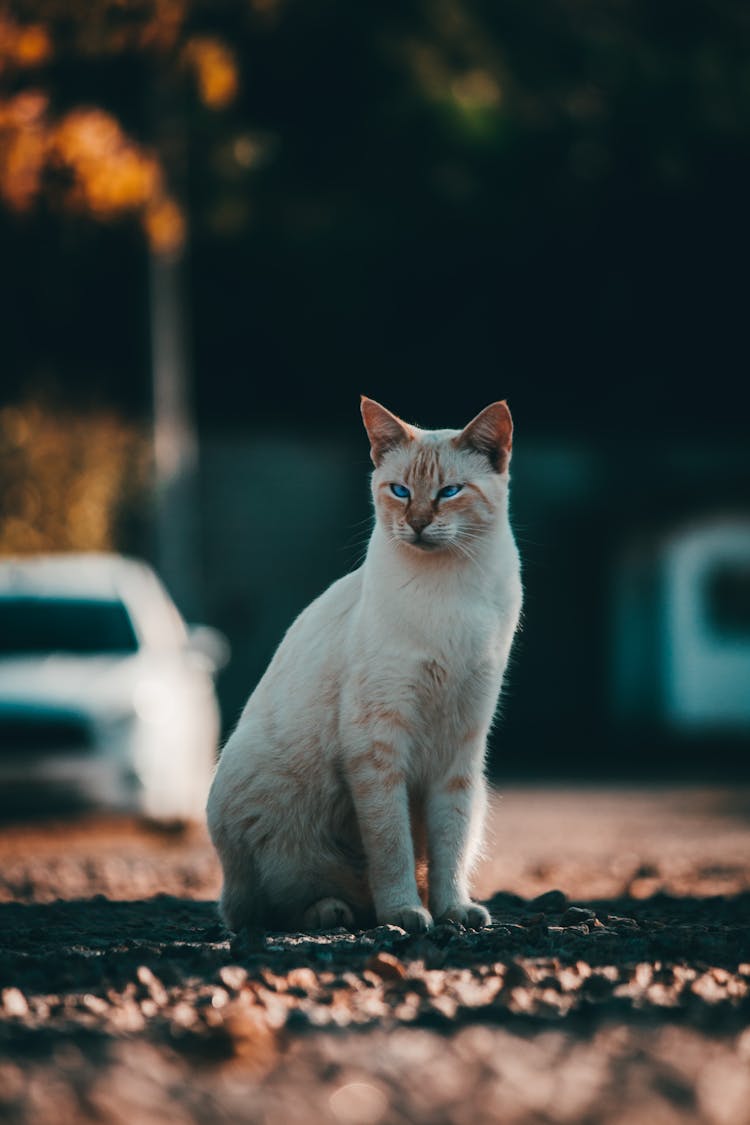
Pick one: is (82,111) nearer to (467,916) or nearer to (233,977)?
(467,916)

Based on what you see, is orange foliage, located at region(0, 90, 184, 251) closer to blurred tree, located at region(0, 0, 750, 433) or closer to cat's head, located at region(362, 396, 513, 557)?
cat's head, located at region(362, 396, 513, 557)

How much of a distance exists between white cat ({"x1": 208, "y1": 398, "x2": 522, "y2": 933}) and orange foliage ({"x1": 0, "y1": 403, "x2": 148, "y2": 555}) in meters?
12.9

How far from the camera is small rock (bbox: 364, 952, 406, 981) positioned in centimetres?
402

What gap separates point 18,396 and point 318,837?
2064 cm

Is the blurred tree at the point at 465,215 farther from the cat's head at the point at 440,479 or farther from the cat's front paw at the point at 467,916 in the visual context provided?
the cat's front paw at the point at 467,916

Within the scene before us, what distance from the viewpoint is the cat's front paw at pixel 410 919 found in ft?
15.6

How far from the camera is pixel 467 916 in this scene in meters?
4.95

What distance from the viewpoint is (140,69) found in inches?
833

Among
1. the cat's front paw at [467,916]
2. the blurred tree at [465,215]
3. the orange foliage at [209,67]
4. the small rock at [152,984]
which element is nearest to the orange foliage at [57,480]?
the blurred tree at [465,215]

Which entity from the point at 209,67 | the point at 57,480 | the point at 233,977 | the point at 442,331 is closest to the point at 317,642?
the point at 233,977

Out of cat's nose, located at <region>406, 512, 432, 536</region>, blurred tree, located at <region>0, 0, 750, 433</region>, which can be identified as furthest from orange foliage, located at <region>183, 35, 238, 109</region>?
blurred tree, located at <region>0, 0, 750, 433</region>

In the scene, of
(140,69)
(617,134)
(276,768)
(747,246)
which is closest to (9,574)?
(276,768)

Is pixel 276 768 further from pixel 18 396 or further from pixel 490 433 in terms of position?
pixel 18 396

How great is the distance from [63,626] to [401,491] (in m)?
7.15
